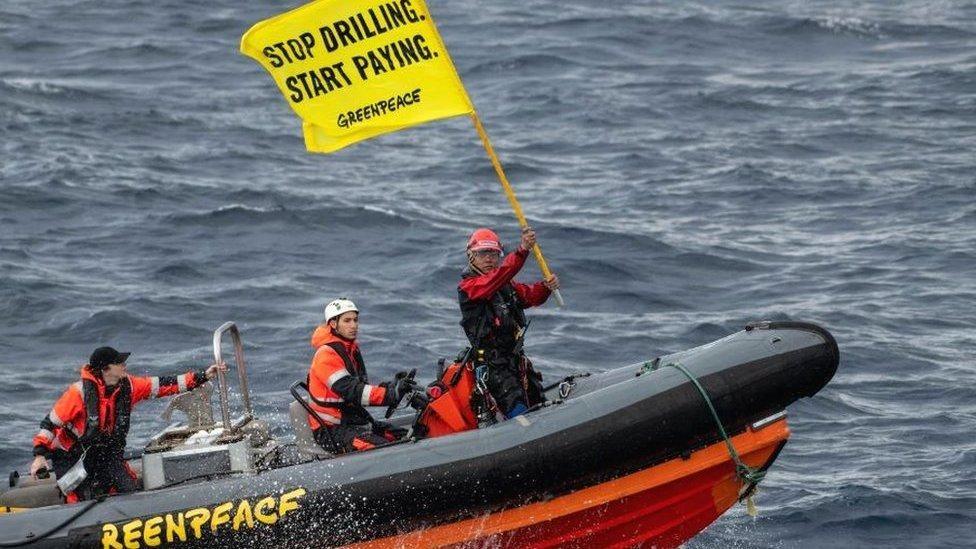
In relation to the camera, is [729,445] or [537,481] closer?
[537,481]

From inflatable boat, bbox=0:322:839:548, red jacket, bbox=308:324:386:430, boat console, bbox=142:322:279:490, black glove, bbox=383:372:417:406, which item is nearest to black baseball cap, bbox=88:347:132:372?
boat console, bbox=142:322:279:490

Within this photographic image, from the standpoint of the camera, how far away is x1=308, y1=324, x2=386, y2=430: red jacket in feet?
30.3

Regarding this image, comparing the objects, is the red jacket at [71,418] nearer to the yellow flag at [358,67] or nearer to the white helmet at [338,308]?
the white helmet at [338,308]

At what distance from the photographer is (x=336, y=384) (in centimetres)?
927

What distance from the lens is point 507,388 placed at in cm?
953

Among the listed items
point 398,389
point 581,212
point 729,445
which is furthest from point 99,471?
point 581,212

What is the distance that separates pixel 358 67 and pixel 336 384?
198 centimetres

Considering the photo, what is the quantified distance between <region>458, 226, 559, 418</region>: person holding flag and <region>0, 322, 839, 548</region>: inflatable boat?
36cm

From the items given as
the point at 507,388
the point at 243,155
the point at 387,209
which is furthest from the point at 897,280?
the point at 243,155

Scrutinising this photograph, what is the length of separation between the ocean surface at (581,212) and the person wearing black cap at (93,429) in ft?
8.40

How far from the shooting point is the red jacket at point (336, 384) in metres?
9.24

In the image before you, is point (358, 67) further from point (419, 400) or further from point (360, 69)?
point (419, 400)

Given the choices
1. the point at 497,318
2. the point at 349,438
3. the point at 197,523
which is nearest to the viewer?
the point at 197,523

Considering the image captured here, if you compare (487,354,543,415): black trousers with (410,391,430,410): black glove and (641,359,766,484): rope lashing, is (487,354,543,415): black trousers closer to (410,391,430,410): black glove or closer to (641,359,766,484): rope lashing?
(410,391,430,410): black glove
